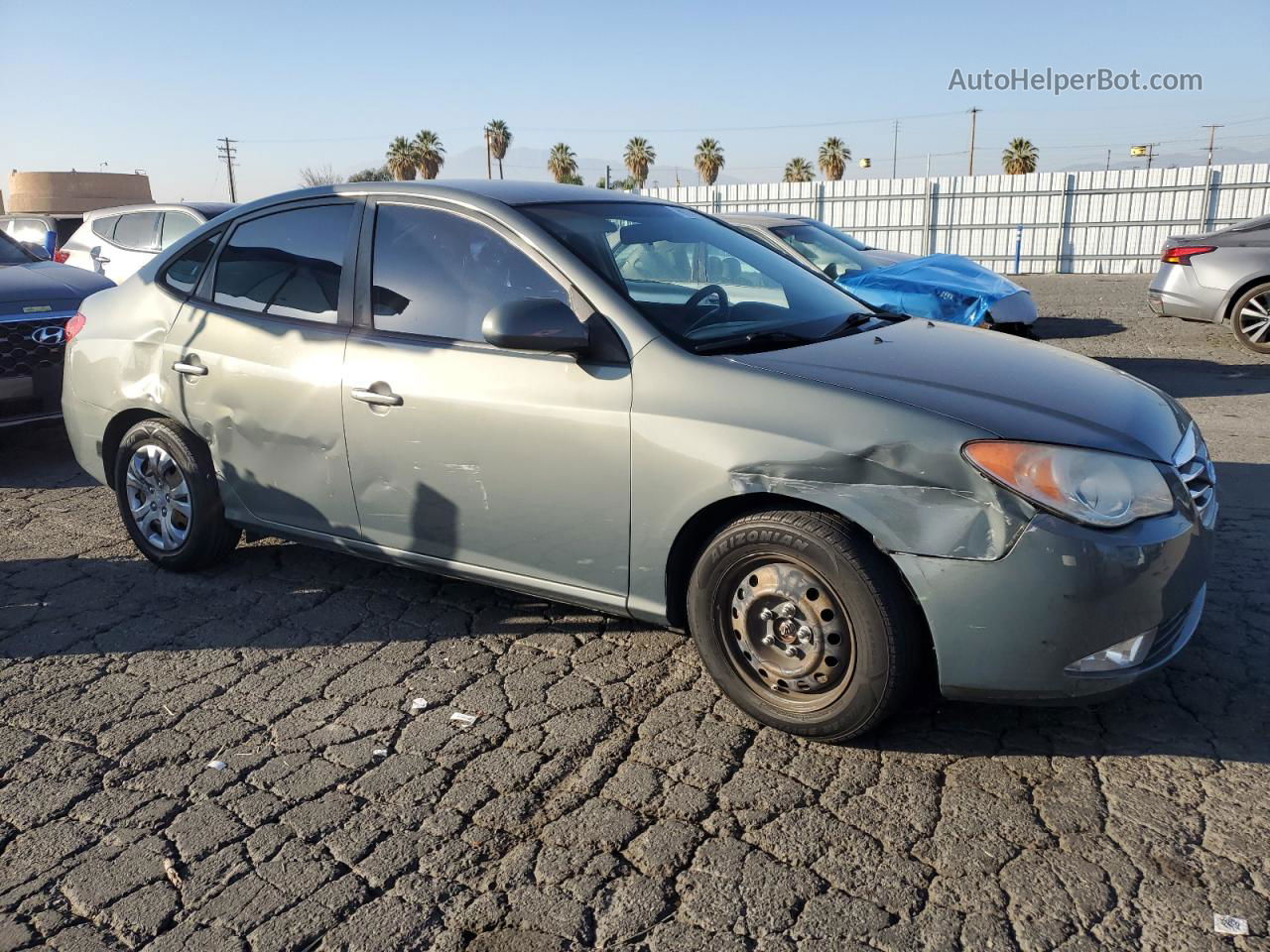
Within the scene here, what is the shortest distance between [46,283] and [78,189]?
32457 mm

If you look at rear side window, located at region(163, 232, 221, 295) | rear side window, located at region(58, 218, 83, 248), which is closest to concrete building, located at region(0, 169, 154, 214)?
rear side window, located at region(58, 218, 83, 248)

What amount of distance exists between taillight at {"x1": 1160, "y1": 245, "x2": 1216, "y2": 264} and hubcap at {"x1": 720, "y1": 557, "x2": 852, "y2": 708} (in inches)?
385

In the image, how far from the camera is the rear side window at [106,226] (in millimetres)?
11602

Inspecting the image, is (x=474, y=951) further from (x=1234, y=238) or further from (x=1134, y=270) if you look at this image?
(x=1134, y=270)

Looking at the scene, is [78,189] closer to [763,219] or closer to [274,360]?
[763,219]

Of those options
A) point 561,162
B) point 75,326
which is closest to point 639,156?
point 561,162

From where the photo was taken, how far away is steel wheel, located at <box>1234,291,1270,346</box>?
10.8 metres

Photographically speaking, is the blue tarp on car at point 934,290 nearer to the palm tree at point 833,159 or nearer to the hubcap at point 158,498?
the hubcap at point 158,498

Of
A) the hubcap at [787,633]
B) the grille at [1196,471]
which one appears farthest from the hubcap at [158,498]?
the grille at [1196,471]

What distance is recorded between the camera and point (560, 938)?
2424mm

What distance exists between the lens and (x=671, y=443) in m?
3.27

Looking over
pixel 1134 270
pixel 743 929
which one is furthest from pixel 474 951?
pixel 1134 270

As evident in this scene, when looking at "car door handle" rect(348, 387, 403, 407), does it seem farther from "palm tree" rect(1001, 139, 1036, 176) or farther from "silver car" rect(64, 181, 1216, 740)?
"palm tree" rect(1001, 139, 1036, 176)

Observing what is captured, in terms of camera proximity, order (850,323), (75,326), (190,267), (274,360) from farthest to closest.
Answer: (75,326)
(190,267)
(274,360)
(850,323)
